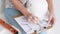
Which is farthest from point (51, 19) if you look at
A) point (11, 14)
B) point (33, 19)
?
point (11, 14)

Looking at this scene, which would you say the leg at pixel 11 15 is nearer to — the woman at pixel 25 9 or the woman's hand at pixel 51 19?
the woman at pixel 25 9

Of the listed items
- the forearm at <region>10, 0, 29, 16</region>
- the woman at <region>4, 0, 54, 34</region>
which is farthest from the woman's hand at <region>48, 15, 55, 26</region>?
the forearm at <region>10, 0, 29, 16</region>

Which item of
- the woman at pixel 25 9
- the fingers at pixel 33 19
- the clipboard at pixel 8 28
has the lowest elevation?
the clipboard at pixel 8 28

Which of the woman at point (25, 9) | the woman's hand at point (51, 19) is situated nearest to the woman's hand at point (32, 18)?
the woman at point (25, 9)

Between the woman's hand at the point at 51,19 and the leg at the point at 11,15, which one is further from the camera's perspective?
the woman's hand at the point at 51,19

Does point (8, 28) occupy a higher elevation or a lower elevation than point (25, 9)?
lower

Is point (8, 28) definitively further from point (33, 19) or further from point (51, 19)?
point (51, 19)

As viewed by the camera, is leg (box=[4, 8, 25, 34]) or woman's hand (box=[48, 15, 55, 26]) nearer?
leg (box=[4, 8, 25, 34])

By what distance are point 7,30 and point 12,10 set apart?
182 mm

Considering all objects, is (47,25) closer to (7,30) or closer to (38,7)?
(38,7)

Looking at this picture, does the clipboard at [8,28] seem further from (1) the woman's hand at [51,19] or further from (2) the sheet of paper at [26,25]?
(1) the woman's hand at [51,19]

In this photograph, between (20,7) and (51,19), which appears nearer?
(20,7)

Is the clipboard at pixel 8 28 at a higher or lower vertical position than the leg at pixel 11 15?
lower

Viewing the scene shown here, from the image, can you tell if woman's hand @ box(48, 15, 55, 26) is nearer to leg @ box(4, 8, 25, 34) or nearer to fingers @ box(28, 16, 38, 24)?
fingers @ box(28, 16, 38, 24)
